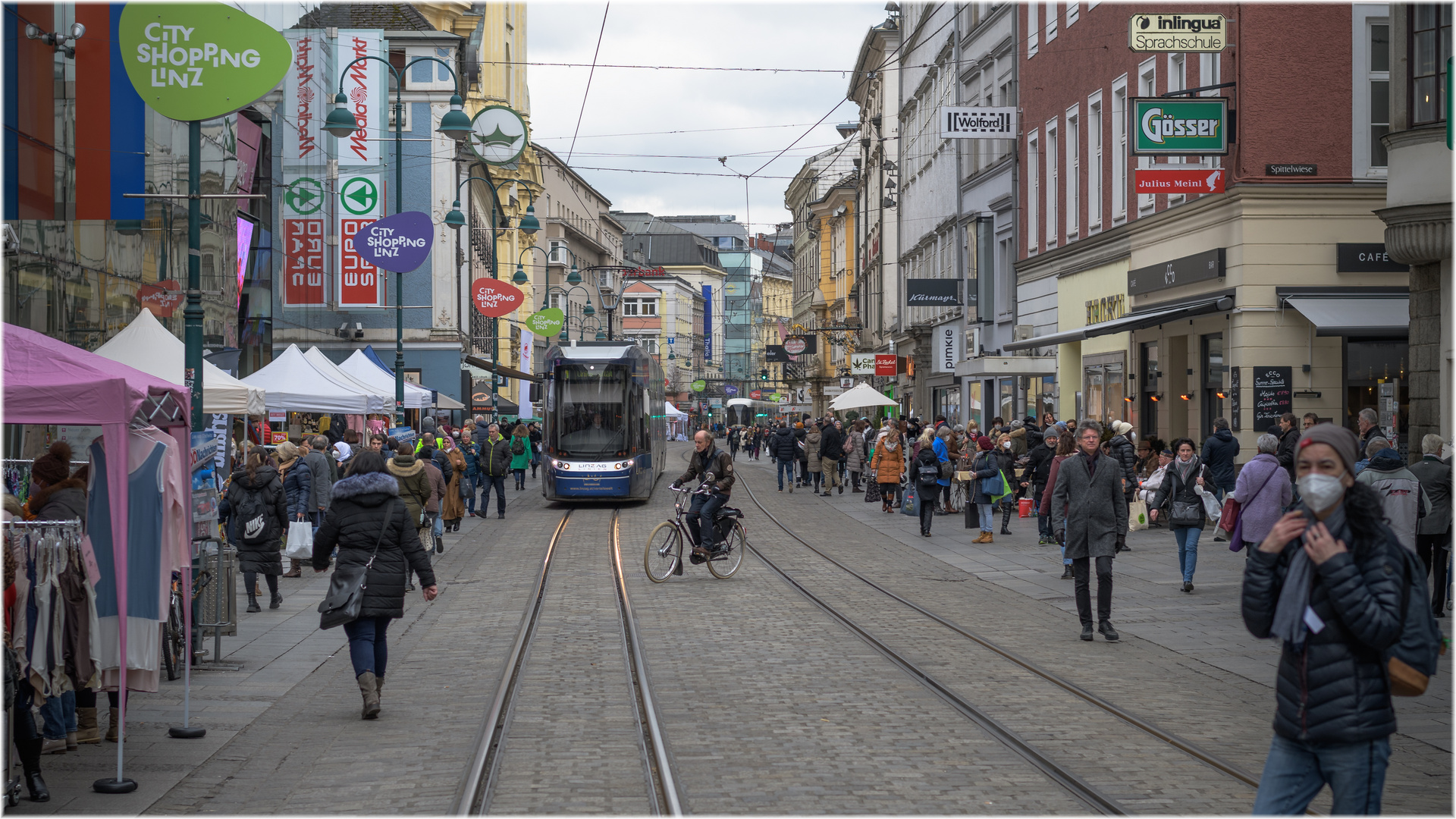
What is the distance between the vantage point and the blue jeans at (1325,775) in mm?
4734

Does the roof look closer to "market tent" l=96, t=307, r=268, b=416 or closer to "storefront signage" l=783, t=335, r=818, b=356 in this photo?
"storefront signage" l=783, t=335, r=818, b=356

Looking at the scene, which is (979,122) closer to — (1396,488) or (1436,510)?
(1436,510)

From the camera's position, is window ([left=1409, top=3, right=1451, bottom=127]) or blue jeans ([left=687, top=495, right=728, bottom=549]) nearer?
window ([left=1409, top=3, right=1451, bottom=127])

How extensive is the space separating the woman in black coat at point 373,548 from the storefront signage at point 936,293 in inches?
1228

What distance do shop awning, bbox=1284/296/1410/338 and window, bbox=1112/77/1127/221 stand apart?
19.2 feet

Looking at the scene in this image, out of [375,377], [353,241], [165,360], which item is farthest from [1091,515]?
[353,241]

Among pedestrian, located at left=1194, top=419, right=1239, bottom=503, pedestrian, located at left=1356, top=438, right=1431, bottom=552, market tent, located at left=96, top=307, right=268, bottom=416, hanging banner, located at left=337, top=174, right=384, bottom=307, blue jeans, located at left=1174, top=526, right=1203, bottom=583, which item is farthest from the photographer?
hanging banner, located at left=337, top=174, right=384, bottom=307

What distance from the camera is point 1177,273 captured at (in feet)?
80.5

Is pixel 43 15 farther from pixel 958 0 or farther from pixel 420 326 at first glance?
pixel 420 326

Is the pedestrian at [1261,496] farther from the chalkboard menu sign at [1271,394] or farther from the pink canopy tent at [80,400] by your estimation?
the chalkboard menu sign at [1271,394]

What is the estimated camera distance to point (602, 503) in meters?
33.6

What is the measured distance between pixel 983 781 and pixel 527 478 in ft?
136

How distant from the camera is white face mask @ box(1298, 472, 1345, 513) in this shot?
4.73m

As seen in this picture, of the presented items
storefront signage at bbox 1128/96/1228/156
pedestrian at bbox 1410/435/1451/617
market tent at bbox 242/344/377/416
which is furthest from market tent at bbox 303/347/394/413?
pedestrian at bbox 1410/435/1451/617
